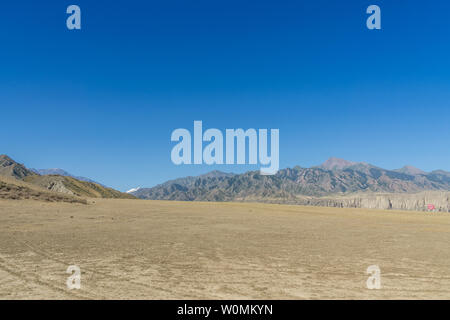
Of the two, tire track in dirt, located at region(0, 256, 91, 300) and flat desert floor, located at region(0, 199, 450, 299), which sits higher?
tire track in dirt, located at region(0, 256, 91, 300)

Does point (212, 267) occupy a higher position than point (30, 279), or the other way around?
point (30, 279)

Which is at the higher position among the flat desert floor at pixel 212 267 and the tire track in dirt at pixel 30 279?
the tire track in dirt at pixel 30 279

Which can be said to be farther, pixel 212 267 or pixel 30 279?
pixel 212 267

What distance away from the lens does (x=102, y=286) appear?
10.2 metres

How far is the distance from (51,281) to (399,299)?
34.5ft

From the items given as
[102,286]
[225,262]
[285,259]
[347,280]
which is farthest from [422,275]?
[102,286]

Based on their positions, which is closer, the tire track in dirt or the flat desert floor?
the tire track in dirt

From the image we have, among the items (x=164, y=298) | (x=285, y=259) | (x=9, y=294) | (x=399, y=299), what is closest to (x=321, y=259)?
(x=285, y=259)

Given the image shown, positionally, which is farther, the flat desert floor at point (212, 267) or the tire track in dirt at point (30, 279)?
the flat desert floor at point (212, 267)
